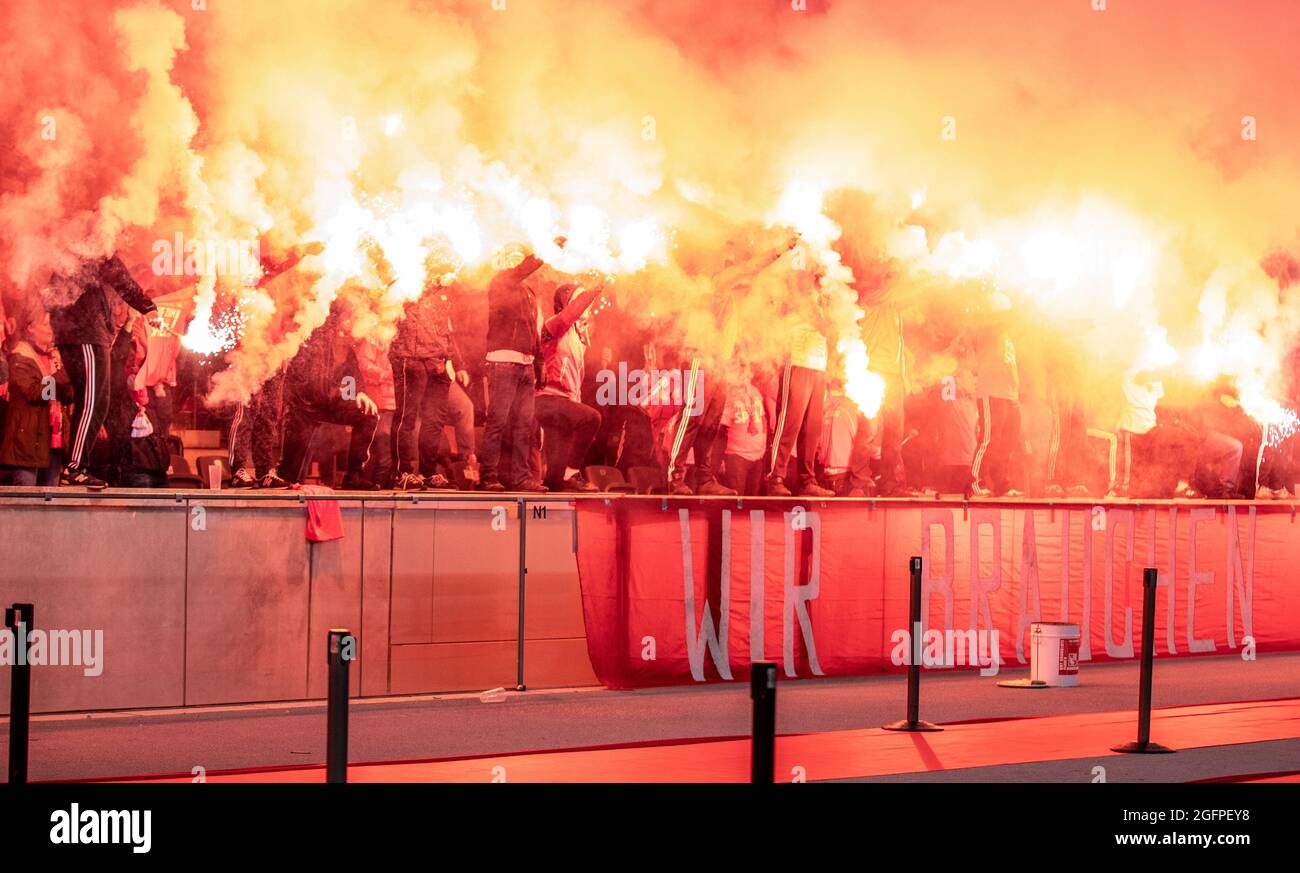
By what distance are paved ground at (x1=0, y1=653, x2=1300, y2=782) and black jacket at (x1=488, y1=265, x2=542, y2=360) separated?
10.2 feet

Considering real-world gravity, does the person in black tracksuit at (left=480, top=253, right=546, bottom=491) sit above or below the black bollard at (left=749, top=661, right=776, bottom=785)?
above

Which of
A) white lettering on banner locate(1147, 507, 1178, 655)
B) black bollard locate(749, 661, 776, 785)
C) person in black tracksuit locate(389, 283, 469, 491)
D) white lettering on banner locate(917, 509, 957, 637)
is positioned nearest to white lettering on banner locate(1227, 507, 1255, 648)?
white lettering on banner locate(1147, 507, 1178, 655)

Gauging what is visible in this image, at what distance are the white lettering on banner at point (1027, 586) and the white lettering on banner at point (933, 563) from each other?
769 mm

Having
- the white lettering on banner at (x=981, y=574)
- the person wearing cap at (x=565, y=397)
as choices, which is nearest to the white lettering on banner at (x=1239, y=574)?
the white lettering on banner at (x=981, y=574)

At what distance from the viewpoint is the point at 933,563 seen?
47.9 feet

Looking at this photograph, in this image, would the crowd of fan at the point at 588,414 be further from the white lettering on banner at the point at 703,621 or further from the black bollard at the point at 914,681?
the black bollard at the point at 914,681

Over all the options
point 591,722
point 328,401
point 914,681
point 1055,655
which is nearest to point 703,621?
point 591,722

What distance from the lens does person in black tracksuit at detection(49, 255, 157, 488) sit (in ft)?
40.1

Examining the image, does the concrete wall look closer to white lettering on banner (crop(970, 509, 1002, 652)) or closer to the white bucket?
white lettering on banner (crop(970, 509, 1002, 652))

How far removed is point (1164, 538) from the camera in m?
15.8

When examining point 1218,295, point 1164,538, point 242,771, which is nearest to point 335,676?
point 242,771

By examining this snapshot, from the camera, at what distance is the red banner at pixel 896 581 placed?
Answer: 13.1 meters

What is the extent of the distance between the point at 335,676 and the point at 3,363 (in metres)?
6.87
